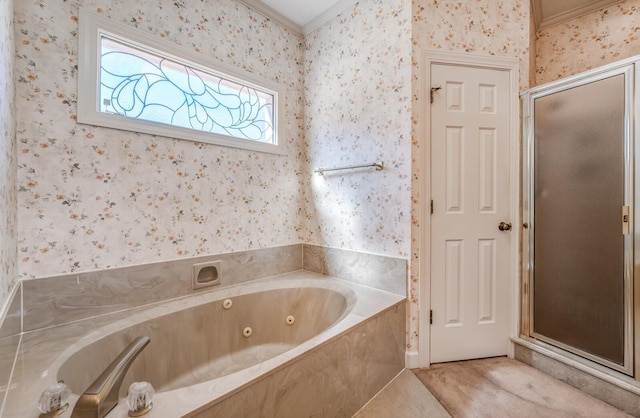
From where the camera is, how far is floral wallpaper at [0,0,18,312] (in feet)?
2.82

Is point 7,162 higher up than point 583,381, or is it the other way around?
point 7,162

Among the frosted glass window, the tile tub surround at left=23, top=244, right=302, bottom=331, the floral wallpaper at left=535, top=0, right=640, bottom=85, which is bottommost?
the tile tub surround at left=23, top=244, right=302, bottom=331

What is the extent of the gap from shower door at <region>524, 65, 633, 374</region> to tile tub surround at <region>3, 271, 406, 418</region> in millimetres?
925

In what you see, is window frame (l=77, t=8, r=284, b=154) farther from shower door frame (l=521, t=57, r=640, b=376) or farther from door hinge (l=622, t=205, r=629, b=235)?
door hinge (l=622, t=205, r=629, b=235)

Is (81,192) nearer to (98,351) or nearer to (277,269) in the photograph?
(98,351)

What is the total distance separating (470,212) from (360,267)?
32.0 inches

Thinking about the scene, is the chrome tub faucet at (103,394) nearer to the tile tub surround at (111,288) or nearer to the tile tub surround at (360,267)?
the tile tub surround at (111,288)

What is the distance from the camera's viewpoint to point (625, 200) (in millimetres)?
1305

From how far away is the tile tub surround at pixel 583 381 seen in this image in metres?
1.25

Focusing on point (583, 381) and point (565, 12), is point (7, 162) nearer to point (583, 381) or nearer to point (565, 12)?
point (583, 381)

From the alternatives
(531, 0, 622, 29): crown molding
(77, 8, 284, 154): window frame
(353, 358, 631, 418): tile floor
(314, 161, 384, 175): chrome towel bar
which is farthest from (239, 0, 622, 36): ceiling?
(353, 358, 631, 418): tile floor

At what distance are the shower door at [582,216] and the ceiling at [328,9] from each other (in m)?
0.92

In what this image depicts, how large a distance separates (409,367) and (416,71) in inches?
72.8

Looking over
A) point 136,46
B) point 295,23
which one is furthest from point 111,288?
point 295,23
